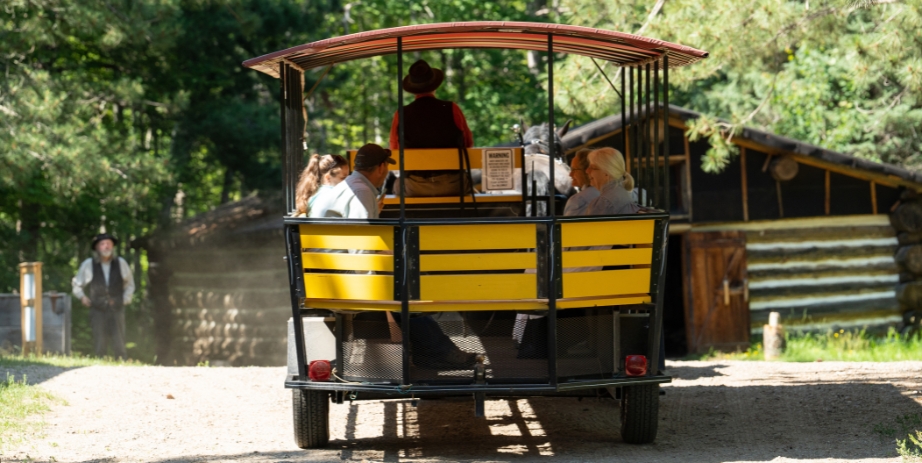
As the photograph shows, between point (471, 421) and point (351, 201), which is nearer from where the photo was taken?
point (351, 201)

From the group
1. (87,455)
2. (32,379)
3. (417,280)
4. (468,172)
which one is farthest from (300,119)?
(32,379)

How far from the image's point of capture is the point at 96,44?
18984mm

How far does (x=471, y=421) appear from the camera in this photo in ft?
27.3

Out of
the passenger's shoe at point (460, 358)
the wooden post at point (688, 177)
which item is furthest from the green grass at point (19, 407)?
the wooden post at point (688, 177)

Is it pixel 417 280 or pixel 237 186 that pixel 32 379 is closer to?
pixel 417 280

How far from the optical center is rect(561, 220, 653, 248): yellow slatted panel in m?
6.34

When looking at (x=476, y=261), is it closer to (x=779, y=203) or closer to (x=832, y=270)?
(x=779, y=203)

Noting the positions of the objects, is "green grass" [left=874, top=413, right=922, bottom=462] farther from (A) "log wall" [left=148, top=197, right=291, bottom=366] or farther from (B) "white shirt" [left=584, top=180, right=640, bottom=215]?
(A) "log wall" [left=148, top=197, right=291, bottom=366]

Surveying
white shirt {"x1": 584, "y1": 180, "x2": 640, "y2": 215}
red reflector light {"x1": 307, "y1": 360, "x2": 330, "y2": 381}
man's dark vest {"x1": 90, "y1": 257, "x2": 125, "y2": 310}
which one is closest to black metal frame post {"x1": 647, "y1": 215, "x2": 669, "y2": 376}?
white shirt {"x1": 584, "y1": 180, "x2": 640, "y2": 215}

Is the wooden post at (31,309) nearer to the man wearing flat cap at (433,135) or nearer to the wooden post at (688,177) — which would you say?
the man wearing flat cap at (433,135)

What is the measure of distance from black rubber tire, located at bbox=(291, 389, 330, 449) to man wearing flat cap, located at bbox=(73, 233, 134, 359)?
8314 mm

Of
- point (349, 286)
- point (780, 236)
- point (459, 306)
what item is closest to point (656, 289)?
point (459, 306)

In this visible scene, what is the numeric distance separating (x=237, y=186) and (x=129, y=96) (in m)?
13.9

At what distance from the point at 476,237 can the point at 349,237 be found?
76cm
